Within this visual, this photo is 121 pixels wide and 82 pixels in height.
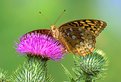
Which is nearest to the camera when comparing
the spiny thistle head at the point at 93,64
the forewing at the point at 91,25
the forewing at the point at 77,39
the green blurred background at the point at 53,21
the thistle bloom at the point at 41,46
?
the thistle bloom at the point at 41,46

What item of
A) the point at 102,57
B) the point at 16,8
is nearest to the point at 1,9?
the point at 16,8

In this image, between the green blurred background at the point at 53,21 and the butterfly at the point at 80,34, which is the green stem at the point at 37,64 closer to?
the butterfly at the point at 80,34

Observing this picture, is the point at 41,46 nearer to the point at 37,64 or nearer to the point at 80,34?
the point at 37,64

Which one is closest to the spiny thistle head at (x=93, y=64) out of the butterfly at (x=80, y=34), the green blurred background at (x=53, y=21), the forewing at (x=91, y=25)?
the butterfly at (x=80, y=34)

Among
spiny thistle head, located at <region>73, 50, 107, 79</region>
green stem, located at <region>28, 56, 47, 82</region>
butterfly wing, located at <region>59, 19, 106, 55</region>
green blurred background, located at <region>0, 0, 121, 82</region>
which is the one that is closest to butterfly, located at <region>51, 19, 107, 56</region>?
butterfly wing, located at <region>59, 19, 106, 55</region>

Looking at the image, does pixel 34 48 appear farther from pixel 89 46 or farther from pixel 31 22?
pixel 31 22

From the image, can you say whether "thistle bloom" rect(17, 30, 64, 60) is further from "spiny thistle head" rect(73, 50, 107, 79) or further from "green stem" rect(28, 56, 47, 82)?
"spiny thistle head" rect(73, 50, 107, 79)
